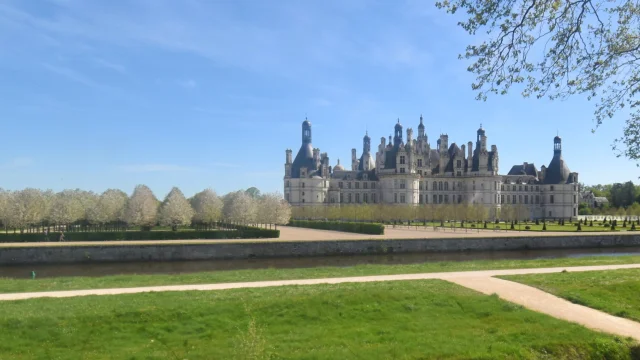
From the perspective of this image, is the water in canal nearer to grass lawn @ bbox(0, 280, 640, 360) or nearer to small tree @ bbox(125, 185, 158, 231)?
grass lawn @ bbox(0, 280, 640, 360)

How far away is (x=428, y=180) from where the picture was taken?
84.2m

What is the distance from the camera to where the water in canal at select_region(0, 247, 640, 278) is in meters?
22.4

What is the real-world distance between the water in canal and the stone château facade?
48.4 metres

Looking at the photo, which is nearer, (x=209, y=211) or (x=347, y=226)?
(x=347, y=226)

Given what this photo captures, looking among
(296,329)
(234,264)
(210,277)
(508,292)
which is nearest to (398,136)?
(234,264)

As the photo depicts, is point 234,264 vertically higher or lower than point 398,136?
lower

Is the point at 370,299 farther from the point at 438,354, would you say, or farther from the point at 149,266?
the point at 149,266

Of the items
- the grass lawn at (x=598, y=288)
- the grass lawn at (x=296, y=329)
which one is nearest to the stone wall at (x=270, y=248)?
the grass lawn at (x=296, y=329)

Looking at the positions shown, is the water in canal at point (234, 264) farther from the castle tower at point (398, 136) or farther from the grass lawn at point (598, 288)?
the castle tower at point (398, 136)

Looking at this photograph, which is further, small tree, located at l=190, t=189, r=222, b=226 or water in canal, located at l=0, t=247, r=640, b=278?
small tree, located at l=190, t=189, r=222, b=226

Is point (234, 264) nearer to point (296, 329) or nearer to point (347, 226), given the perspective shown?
point (296, 329)

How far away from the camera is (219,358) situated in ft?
26.8

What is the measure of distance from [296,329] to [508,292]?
578 cm

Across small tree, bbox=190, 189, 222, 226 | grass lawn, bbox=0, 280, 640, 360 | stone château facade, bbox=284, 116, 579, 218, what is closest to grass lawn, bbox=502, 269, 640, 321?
grass lawn, bbox=0, 280, 640, 360
